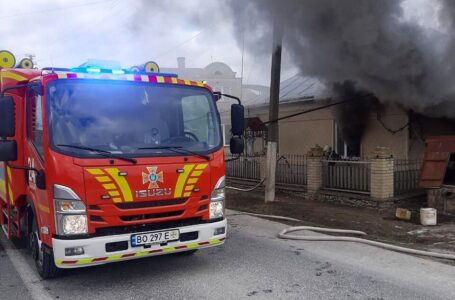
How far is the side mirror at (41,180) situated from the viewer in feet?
14.2

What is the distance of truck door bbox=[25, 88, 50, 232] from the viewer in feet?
14.6

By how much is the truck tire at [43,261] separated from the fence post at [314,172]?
7166 mm

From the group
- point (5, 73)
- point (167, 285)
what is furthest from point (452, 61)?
point (5, 73)

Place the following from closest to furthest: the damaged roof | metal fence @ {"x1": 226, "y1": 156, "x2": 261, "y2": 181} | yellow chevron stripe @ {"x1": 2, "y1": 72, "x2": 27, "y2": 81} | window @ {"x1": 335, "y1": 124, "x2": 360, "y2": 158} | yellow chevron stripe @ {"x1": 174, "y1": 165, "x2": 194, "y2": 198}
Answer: yellow chevron stripe @ {"x1": 174, "y1": 165, "x2": 194, "y2": 198} < yellow chevron stripe @ {"x1": 2, "y1": 72, "x2": 27, "y2": 81} < window @ {"x1": 335, "y1": 124, "x2": 360, "y2": 158} < the damaged roof < metal fence @ {"x1": 226, "y1": 156, "x2": 261, "y2": 181}

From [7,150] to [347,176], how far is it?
747cm

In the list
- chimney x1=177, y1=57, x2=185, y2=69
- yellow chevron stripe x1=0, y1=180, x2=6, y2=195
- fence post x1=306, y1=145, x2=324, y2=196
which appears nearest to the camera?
yellow chevron stripe x1=0, y1=180, x2=6, y2=195

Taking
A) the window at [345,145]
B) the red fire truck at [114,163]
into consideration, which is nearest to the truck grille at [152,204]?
the red fire truck at [114,163]

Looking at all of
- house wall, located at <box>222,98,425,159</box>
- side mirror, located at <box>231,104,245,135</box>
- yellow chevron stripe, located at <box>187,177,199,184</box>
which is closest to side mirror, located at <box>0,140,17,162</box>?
yellow chevron stripe, located at <box>187,177,199,184</box>

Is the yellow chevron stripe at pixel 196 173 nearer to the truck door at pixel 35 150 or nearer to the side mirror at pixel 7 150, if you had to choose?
the truck door at pixel 35 150

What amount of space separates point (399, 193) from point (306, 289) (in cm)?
596

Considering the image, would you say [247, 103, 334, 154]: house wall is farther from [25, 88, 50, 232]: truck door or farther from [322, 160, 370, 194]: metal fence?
[25, 88, 50, 232]: truck door

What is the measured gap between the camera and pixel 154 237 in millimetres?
4512

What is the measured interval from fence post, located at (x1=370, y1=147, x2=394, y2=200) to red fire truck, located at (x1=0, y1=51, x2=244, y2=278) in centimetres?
521

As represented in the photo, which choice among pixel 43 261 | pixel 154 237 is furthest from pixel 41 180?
pixel 154 237
